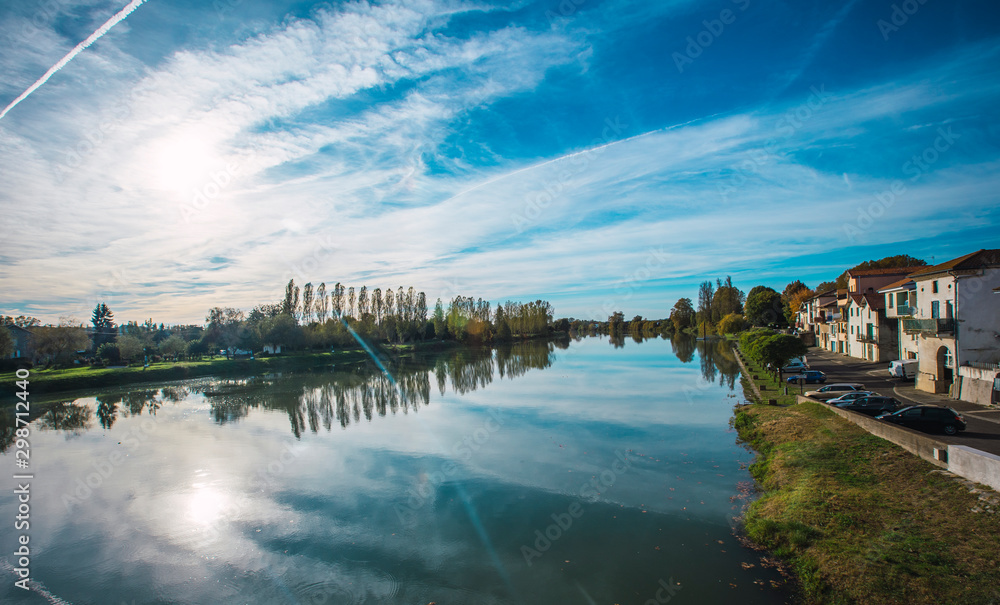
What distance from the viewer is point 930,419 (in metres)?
14.5

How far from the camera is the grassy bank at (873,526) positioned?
7.58 metres

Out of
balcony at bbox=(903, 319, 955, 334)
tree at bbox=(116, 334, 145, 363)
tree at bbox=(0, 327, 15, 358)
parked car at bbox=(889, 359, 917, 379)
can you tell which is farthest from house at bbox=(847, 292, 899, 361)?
tree at bbox=(116, 334, 145, 363)

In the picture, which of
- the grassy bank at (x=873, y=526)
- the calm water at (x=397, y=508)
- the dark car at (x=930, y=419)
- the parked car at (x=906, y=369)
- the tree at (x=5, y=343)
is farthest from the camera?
the tree at (x=5, y=343)

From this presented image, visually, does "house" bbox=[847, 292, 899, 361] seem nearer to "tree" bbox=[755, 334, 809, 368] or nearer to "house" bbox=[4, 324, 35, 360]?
"tree" bbox=[755, 334, 809, 368]

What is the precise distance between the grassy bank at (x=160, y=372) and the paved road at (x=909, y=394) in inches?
2151

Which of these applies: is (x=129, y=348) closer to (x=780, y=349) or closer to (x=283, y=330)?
(x=283, y=330)

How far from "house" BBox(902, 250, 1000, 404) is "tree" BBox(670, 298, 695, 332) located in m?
103

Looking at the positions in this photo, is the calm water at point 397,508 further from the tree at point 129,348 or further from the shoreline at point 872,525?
the tree at point 129,348

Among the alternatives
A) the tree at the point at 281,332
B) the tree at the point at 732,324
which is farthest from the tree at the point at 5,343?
the tree at the point at 732,324

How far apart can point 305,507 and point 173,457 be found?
32.8 feet

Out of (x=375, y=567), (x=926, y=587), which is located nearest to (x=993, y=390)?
(x=926, y=587)

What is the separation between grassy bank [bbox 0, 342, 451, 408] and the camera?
3912cm

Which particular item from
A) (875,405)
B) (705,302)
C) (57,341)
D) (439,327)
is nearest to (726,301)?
(705,302)

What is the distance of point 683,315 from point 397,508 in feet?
401
